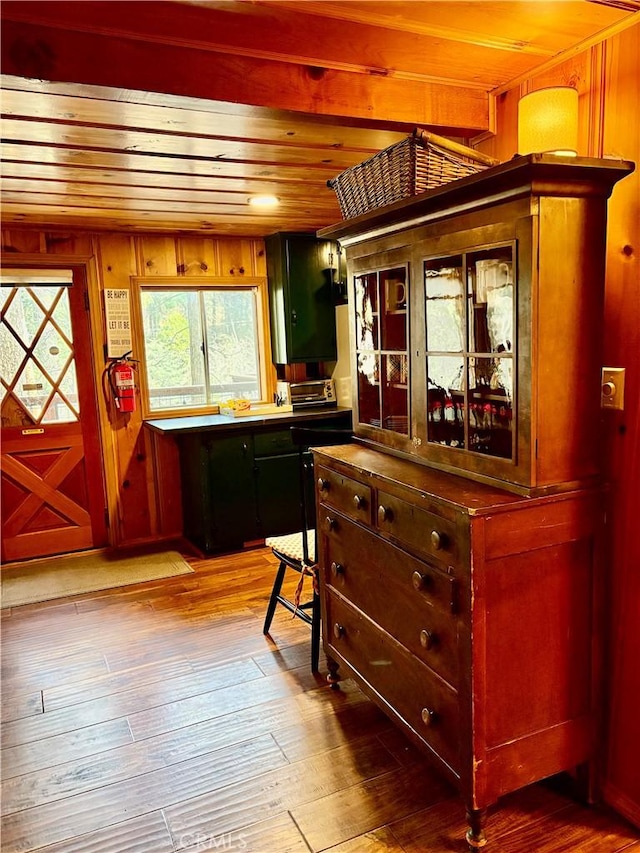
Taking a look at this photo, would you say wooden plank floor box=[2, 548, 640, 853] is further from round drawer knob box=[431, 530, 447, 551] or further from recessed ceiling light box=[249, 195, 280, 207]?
recessed ceiling light box=[249, 195, 280, 207]

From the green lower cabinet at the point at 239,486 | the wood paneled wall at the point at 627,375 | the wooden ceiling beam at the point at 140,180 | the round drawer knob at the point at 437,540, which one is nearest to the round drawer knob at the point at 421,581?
the round drawer knob at the point at 437,540

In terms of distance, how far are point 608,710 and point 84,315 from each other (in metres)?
3.95

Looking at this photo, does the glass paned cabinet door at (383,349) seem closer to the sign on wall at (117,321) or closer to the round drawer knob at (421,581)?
the round drawer knob at (421,581)

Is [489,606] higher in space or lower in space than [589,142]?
lower

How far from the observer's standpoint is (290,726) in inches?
95.9

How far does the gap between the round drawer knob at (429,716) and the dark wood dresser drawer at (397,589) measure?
140 millimetres

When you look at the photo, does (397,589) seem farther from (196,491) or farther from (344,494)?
(196,491)

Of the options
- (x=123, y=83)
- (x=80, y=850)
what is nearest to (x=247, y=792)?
(x=80, y=850)

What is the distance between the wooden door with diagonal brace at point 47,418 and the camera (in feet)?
14.0

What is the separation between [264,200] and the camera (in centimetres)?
363

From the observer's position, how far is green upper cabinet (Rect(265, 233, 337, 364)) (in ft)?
15.4

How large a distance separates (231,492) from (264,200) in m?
1.92

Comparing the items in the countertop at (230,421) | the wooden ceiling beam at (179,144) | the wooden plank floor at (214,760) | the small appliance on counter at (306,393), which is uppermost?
the wooden ceiling beam at (179,144)

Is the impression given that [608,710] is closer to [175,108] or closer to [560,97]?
[560,97]
